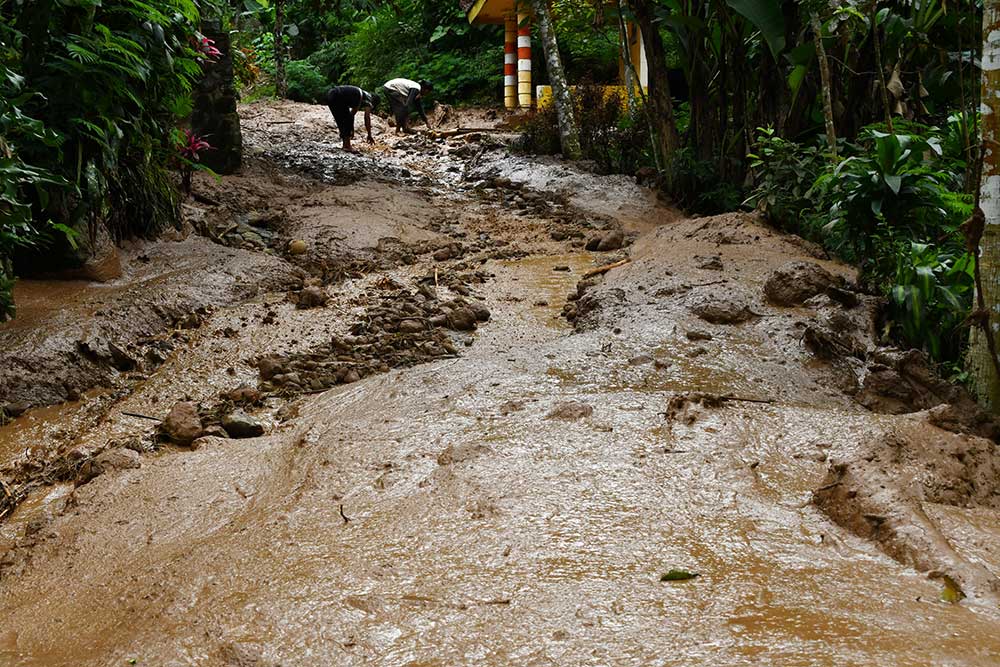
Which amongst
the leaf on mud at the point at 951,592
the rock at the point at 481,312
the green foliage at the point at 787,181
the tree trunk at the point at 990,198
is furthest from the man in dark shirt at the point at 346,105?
the leaf on mud at the point at 951,592

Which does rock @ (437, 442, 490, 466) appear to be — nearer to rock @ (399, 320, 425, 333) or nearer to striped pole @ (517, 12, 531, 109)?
rock @ (399, 320, 425, 333)

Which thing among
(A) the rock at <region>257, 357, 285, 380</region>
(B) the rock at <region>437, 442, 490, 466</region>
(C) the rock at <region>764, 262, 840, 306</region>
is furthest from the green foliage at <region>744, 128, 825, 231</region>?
(B) the rock at <region>437, 442, 490, 466</region>

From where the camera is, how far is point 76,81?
467 cm

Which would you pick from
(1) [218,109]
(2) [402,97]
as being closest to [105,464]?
(1) [218,109]

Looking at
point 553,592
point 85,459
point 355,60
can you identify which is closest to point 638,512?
point 553,592

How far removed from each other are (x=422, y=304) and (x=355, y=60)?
17544 millimetres

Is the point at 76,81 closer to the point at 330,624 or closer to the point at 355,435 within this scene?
the point at 355,435

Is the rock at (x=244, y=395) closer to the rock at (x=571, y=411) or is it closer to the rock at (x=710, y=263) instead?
the rock at (x=571, y=411)

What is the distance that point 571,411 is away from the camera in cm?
319

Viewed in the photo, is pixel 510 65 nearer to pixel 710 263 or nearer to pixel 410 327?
pixel 710 263

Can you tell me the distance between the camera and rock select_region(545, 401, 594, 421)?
3.16 m

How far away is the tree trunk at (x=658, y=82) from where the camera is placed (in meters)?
8.41

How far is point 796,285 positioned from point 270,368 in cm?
290

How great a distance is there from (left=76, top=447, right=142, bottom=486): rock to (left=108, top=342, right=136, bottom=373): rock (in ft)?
4.11
